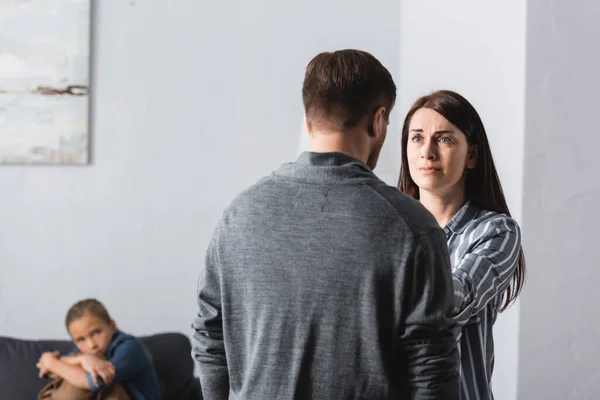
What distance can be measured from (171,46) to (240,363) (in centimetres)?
243

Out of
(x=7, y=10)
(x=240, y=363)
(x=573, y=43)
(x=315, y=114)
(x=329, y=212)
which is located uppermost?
(x=7, y=10)

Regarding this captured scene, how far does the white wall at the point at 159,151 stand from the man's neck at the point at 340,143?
223 centimetres

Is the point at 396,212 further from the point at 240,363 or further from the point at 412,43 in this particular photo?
the point at 412,43

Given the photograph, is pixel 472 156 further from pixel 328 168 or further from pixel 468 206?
pixel 328 168

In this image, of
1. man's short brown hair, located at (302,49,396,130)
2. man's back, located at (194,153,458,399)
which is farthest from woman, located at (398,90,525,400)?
man's short brown hair, located at (302,49,396,130)

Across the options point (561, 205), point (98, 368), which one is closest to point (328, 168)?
point (561, 205)

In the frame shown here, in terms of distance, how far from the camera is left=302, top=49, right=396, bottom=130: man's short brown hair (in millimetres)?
1297

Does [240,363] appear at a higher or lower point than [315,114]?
lower

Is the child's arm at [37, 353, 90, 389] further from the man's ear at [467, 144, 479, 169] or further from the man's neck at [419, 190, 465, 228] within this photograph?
the man's ear at [467, 144, 479, 169]

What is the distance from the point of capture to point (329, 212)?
1.26 metres

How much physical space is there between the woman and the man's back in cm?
32

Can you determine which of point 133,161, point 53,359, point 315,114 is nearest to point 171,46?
point 133,161

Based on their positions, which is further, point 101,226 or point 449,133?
point 101,226

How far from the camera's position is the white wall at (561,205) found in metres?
2.65
